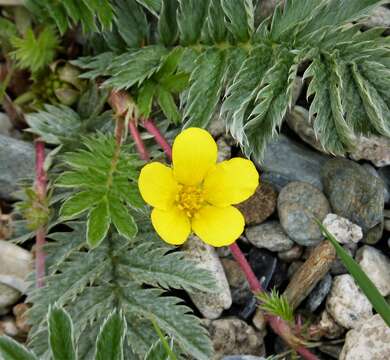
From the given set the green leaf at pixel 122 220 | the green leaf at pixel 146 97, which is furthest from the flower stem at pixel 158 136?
the green leaf at pixel 122 220

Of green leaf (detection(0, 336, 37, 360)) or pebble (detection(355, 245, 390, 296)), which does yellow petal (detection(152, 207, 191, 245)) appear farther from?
pebble (detection(355, 245, 390, 296))

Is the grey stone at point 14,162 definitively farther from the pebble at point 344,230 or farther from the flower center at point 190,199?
the pebble at point 344,230

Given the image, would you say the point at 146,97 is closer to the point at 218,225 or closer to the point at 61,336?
the point at 218,225

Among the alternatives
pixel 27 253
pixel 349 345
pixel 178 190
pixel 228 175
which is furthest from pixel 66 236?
pixel 349 345

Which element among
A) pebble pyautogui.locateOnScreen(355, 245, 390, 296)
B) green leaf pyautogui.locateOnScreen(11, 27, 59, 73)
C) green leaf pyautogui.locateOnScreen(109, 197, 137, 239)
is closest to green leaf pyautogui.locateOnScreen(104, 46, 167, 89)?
green leaf pyautogui.locateOnScreen(11, 27, 59, 73)

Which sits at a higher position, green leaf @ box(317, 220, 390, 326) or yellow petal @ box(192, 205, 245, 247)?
green leaf @ box(317, 220, 390, 326)

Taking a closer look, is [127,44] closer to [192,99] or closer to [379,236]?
[192,99]

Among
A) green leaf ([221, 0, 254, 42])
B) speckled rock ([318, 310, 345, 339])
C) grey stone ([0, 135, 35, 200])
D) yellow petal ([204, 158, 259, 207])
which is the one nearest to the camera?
yellow petal ([204, 158, 259, 207])
